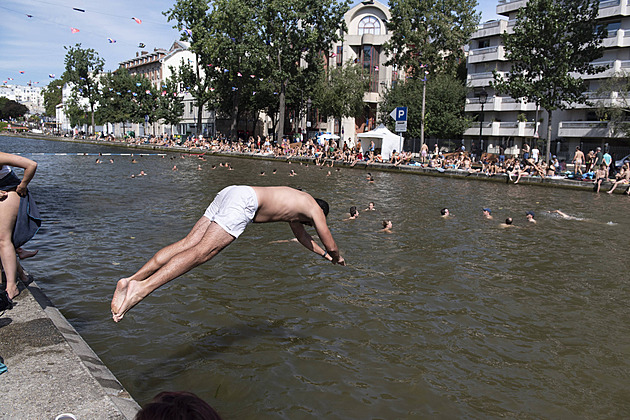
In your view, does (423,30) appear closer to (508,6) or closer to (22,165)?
(508,6)

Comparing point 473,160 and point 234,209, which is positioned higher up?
point 473,160

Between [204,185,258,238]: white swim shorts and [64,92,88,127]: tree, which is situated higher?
[64,92,88,127]: tree

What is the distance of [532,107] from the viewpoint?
171 feet

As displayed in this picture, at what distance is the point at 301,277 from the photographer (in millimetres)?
9531

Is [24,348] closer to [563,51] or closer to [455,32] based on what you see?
[563,51]

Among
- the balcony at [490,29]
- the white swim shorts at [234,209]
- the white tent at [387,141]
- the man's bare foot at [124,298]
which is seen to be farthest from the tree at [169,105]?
the man's bare foot at [124,298]

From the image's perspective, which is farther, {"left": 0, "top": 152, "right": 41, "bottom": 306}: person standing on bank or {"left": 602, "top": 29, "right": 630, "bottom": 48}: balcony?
{"left": 602, "top": 29, "right": 630, "bottom": 48}: balcony

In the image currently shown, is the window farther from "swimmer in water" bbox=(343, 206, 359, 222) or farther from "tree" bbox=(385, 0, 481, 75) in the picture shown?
"swimmer in water" bbox=(343, 206, 359, 222)

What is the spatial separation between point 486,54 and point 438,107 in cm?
922

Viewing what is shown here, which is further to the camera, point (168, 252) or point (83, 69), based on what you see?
point (83, 69)

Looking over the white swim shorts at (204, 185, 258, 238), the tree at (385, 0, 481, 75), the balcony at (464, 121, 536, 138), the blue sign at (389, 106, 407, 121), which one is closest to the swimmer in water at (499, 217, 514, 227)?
the white swim shorts at (204, 185, 258, 238)

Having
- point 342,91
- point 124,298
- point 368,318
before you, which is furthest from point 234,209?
point 342,91

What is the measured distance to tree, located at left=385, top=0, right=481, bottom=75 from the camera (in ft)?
161

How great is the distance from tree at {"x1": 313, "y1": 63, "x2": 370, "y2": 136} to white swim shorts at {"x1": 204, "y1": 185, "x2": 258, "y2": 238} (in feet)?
173
